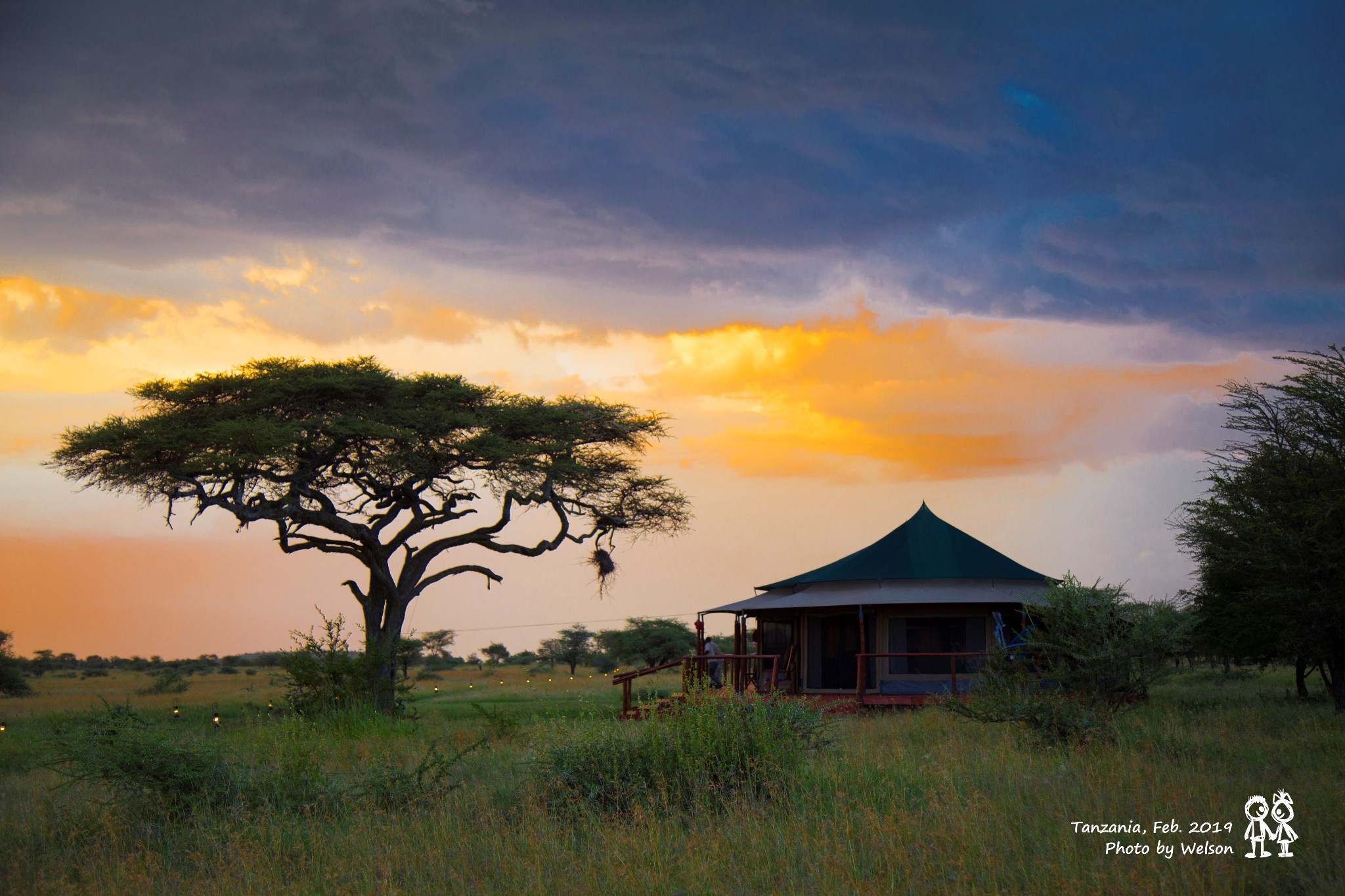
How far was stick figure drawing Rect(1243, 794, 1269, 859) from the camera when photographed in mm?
7547

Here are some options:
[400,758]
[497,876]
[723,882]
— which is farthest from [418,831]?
[400,758]

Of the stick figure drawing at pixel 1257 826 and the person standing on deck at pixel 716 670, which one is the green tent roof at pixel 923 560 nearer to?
the person standing on deck at pixel 716 670

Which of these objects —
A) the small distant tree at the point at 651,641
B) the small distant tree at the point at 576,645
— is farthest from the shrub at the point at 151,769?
the small distant tree at the point at 576,645

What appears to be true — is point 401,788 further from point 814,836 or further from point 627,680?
point 627,680

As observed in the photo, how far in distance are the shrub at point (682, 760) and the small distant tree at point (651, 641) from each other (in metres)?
39.6

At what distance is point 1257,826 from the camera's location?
26.1ft

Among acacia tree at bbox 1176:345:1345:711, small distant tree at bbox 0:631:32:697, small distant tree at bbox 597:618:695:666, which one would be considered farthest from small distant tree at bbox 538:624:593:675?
acacia tree at bbox 1176:345:1345:711

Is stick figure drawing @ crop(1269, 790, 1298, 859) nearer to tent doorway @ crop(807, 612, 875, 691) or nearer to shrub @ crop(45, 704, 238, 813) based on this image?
shrub @ crop(45, 704, 238, 813)

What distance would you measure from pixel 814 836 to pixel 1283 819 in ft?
12.6

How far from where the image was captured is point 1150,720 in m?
16.9

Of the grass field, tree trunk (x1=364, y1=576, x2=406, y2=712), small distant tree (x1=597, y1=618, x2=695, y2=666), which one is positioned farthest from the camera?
small distant tree (x1=597, y1=618, x2=695, y2=666)

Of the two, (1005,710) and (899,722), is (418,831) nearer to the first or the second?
(1005,710)

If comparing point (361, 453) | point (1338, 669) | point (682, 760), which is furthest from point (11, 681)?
point (1338, 669)

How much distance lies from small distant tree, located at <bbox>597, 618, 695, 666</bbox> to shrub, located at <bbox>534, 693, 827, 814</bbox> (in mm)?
39572
